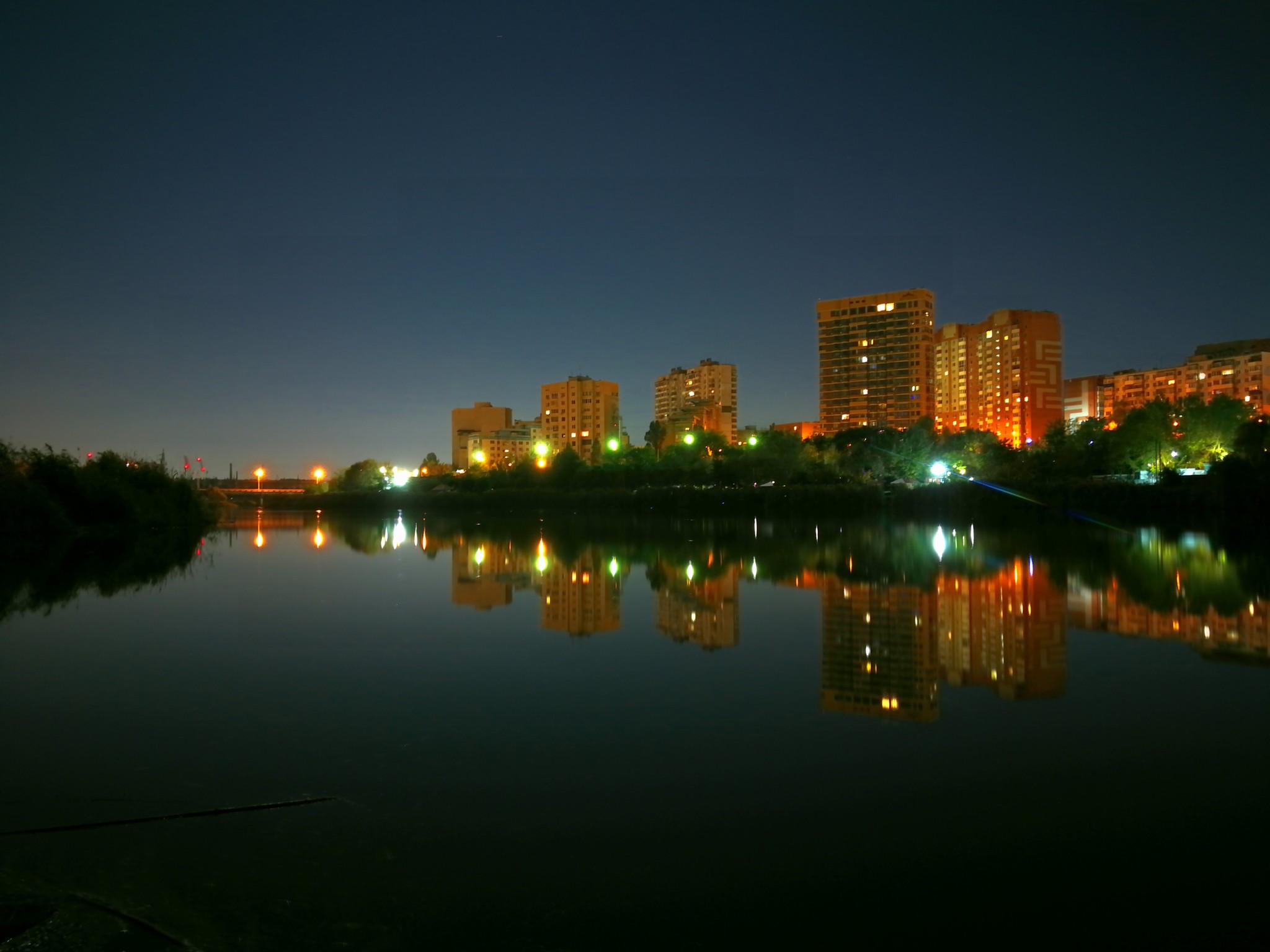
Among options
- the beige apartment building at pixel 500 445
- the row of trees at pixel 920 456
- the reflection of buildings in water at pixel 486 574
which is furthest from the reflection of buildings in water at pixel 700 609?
the beige apartment building at pixel 500 445

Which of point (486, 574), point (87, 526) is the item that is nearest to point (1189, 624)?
point (486, 574)

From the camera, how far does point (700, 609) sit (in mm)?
13461

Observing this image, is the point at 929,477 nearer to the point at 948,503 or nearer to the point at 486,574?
the point at 948,503

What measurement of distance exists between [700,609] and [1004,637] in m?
4.45

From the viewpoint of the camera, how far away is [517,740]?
263 inches

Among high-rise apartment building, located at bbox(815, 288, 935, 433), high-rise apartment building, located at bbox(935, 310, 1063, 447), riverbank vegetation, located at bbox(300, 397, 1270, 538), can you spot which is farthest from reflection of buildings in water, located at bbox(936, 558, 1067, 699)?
high-rise apartment building, located at bbox(935, 310, 1063, 447)

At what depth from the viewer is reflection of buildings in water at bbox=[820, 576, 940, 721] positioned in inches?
298

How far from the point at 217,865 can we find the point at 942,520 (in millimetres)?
47397

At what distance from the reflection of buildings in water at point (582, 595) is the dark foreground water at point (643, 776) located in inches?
7.6

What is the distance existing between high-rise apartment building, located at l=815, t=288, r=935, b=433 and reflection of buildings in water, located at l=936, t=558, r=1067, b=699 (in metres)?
142

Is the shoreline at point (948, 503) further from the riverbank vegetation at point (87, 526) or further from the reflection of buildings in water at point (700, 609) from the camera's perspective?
the riverbank vegetation at point (87, 526)

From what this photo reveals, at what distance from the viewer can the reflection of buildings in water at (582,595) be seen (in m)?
12.3

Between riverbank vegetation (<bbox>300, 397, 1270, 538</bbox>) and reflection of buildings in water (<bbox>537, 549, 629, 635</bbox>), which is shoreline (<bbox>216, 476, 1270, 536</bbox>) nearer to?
riverbank vegetation (<bbox>300, 397, 1270, 538</bbox>)

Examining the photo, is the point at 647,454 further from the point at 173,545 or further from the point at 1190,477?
the point at 173,545
